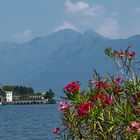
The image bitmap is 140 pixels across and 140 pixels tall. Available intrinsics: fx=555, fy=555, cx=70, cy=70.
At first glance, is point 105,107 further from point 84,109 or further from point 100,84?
point 100,84

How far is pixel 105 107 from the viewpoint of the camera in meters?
10.7

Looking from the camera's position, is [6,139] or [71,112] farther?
[6,139]

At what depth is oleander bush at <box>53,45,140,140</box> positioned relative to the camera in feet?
32.6

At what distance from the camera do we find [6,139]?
52.4 m

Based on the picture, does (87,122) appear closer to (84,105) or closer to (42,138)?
(84,105)

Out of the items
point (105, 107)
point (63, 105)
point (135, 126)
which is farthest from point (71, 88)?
point (135, 126)

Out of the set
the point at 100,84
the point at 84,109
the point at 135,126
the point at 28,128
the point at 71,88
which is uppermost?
the point at 100,84

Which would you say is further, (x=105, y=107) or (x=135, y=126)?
(x=105, y=107)

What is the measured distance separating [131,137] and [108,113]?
87cm

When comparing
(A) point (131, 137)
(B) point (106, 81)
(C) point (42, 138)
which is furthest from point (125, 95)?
(C) point (42, 138)

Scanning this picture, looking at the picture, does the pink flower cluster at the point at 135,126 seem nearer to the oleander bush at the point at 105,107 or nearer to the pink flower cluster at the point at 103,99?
the oleander bush at the point at 105,107

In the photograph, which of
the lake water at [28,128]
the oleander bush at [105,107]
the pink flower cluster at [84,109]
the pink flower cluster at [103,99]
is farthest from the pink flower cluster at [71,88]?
the lake water at [28,128]

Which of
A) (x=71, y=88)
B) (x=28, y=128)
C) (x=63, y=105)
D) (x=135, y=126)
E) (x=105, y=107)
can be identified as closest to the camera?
(x=135, y=126)

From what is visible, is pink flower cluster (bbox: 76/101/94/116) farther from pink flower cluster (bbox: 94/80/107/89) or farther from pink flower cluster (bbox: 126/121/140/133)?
pink flower cluster (bbox: 94/80/107/89)
